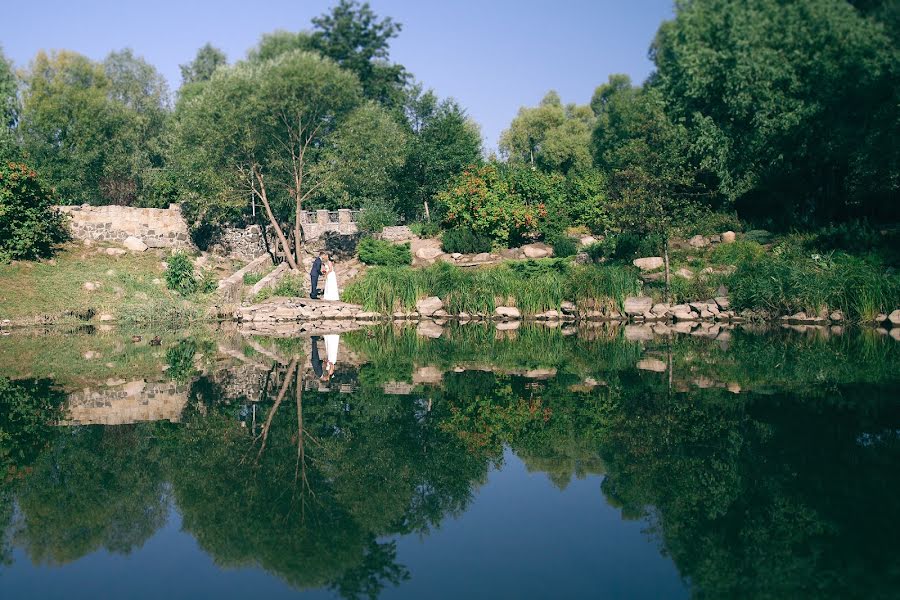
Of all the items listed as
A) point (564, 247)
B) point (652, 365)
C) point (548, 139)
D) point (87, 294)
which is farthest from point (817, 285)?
point (548, 139)

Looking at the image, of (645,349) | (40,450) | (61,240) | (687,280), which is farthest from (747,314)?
(61,240)

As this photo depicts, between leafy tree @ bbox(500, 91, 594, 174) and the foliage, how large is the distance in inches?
1020

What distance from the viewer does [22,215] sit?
26500 mm

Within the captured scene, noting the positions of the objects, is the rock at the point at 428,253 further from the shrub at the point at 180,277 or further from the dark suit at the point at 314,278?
the shrub at the point at 180,277

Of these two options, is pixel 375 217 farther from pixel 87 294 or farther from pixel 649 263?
pixel 649 263

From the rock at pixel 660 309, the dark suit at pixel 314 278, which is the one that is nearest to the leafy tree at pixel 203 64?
the dark suit at pixel 314 278

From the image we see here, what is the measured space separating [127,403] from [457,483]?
628 centimetres

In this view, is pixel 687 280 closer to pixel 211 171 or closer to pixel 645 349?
pixel 645 349

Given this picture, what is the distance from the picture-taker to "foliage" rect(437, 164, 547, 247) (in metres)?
29.0

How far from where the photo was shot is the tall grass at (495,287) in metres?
23.4

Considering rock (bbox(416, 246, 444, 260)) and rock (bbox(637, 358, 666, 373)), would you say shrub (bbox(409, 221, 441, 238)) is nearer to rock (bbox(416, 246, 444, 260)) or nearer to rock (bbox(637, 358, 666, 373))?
rock (bbox(416, 246, 444, 260))

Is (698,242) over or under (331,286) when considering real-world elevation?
over

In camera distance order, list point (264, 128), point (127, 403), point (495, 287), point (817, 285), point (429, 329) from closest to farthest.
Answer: point (127, 403) → point (817, 285) → point (429, 329) → point (495, 287) → point (264, 128)

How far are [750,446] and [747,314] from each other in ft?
51.7
